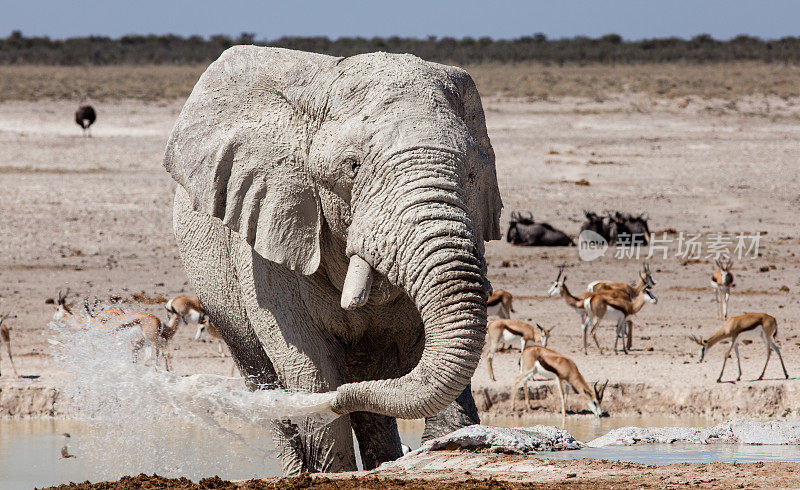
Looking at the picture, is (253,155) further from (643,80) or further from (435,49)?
(435,49)

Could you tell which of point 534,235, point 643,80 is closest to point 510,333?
point 534,235

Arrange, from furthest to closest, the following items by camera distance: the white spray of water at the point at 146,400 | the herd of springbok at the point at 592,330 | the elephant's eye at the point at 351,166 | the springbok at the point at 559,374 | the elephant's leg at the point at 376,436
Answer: the herd of springbok at the point at 592,330
the springbok at the point at 559,374
the elephant's leg at the point at 376,436
the white spray of water at the point at 146,400
the elephant's eye at the point at 351,166

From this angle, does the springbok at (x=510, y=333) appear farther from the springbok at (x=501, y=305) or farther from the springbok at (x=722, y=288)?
the springbok at (x=722, y=288)

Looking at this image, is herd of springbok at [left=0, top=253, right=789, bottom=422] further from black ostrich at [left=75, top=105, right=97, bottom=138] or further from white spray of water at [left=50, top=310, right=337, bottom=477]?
black ostrich at [left=75, top=105, right=97, bottom=138]

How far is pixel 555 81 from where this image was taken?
4403 centimetres

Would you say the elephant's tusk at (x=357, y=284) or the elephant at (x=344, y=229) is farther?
the elephant's tusk at (x=357, y=284)

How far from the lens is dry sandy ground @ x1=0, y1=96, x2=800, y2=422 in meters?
10.9

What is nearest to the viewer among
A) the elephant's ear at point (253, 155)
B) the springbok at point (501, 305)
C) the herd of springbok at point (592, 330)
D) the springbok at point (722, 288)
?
the elephant's ear at point (253, 155)

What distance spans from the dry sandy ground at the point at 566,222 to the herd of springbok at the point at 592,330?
0.22 metres

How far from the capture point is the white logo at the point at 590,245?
17.1 metres

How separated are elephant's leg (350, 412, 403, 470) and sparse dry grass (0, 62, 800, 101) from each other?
29548 mm

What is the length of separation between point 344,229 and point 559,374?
216 inches

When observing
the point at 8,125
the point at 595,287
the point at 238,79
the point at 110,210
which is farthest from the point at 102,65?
the point at 238,79

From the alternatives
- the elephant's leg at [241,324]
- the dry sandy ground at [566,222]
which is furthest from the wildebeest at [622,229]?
the elephant's leg at [241,324]
